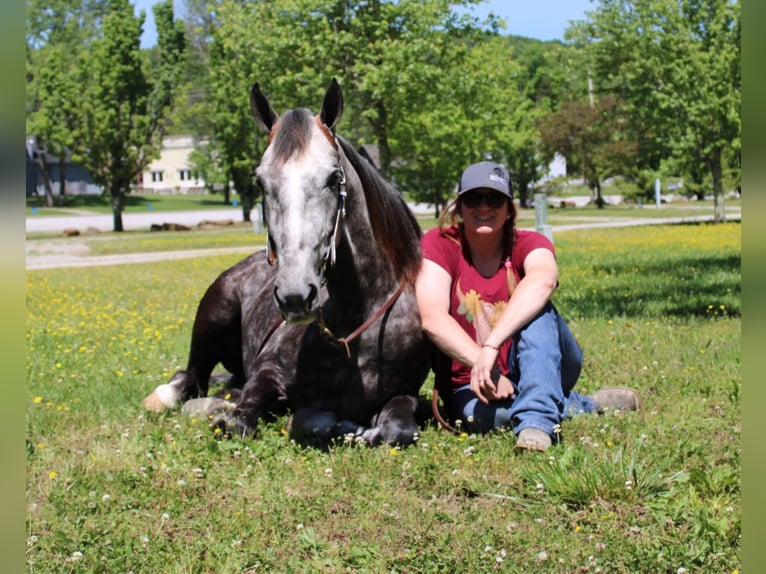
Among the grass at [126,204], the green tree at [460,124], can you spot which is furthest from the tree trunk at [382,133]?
the grass at [126,204]

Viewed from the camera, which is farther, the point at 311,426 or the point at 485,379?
the point at 311,426

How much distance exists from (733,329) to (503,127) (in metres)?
39.0

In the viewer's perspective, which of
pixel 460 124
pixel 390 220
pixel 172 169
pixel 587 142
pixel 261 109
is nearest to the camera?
pixel 261 109

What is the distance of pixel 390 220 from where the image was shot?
15.5 ft

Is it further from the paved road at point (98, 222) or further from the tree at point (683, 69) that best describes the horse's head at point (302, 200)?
the paved road at point (98, 222)

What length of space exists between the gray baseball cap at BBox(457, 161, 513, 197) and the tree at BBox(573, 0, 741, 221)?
76.9ft

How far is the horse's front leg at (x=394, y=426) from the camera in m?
4.46

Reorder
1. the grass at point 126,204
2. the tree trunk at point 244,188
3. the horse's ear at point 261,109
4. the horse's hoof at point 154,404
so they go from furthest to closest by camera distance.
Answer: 1. the grass at point 126,204
2. the tree trunk at point 244,188
3. the horse's hoof at point 154,404
4. the horse's ear at point 261,109

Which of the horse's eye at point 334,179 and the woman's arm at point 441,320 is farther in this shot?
the woman's arm at point 441,320

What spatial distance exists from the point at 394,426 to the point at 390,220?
1136 millimetres

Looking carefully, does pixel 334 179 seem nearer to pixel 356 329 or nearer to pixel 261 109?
pixel 261 109

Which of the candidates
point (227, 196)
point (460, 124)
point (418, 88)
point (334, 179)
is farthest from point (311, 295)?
point (227, 196)

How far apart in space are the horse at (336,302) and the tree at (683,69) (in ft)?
78.2
